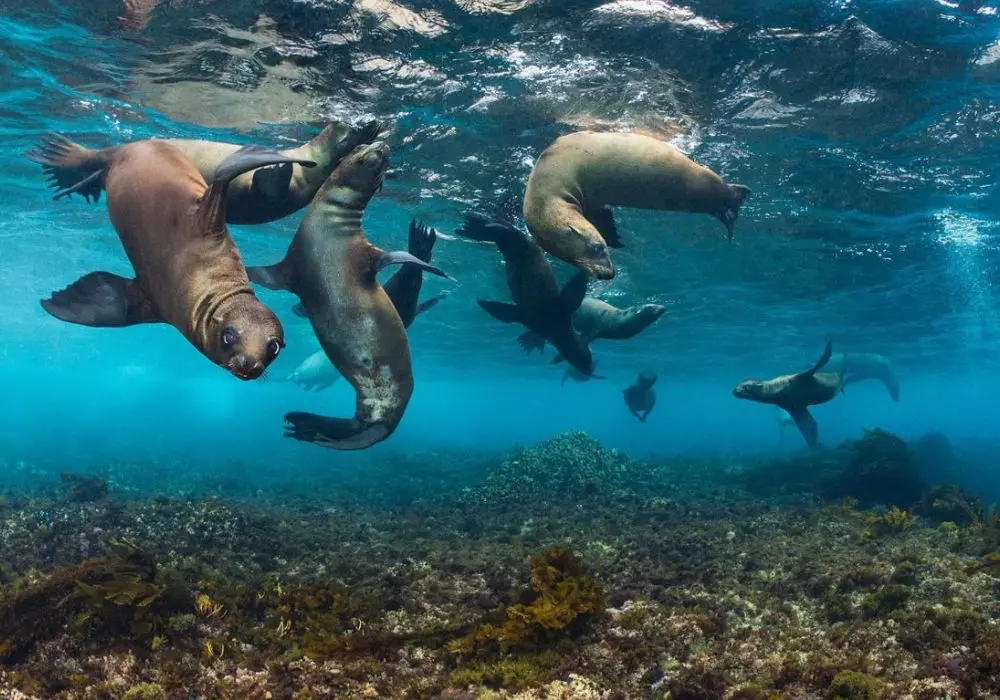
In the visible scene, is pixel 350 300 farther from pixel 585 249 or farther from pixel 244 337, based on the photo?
pixel 585 249

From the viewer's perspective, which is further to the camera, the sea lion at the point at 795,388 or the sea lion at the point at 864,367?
the sea lion at the point at 864,367

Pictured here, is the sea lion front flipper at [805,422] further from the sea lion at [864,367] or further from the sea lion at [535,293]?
the sea lion at [864,367]

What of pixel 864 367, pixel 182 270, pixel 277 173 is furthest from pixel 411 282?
pixel 864 367

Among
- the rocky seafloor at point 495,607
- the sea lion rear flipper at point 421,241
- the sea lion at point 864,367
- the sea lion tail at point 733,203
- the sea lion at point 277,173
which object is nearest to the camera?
the sea lion at point 277,173

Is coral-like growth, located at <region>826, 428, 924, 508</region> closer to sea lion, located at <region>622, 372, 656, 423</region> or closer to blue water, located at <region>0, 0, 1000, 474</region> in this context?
sea lion, located at <region>622, 372, 656, 423</region>

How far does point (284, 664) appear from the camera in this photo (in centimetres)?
514

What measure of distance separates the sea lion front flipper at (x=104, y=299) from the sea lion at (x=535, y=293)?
2.89 m

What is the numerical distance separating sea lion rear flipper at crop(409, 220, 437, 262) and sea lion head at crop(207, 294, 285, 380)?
247cm

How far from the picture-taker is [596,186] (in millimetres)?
4727

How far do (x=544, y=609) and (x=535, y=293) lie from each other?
3.49 metres

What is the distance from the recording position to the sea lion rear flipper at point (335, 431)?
163 inches

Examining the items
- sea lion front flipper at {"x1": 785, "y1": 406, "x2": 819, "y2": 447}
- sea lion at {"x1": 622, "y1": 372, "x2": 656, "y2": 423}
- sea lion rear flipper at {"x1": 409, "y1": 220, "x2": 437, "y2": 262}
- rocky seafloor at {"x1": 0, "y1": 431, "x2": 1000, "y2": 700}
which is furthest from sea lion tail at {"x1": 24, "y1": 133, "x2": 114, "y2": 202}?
sea lion at {"x1": 622, "y1": 372, "x2": 656, "y2": 423}

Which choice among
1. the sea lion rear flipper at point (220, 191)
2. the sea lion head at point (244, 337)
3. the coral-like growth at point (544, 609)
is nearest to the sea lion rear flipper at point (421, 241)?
the sea lion rear flipper at point (220, 191)

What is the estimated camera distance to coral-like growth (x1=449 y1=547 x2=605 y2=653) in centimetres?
551
